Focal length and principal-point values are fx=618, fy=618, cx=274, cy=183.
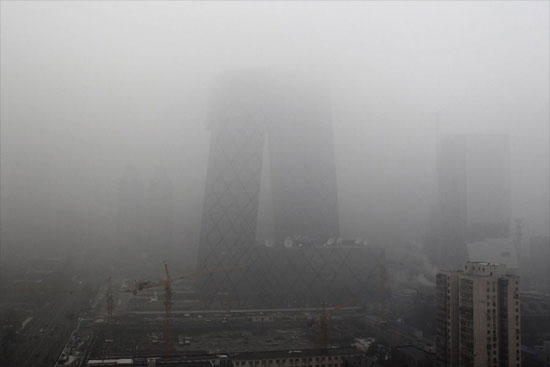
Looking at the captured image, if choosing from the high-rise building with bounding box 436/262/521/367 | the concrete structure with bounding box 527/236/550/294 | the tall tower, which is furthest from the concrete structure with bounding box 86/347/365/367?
the concrete structure with bounding box 527/236/550/294

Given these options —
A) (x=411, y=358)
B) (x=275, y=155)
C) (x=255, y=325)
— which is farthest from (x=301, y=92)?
(x=411, y=358)

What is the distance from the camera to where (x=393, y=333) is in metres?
17.2

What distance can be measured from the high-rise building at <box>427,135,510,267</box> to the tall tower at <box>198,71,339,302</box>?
7.42 m

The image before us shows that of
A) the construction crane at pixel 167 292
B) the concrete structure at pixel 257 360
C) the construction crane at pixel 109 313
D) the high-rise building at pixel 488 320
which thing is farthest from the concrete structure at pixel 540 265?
the construction crane at pixel 109 313

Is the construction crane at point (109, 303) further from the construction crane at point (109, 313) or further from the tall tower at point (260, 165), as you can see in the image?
the tall tower at point (260, 165)

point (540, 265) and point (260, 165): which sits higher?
point (260, 165)

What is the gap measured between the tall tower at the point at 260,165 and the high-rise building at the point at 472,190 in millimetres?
7418

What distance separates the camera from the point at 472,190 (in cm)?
1872

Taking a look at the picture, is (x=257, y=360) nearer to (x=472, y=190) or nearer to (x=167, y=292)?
(x=167, y=292)

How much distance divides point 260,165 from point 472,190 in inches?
380

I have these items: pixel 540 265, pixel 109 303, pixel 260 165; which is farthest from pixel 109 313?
pixel 540 265

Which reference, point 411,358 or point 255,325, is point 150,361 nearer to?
point 411,358

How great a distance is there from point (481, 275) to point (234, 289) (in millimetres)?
14162

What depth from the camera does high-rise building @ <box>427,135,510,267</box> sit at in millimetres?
17922
